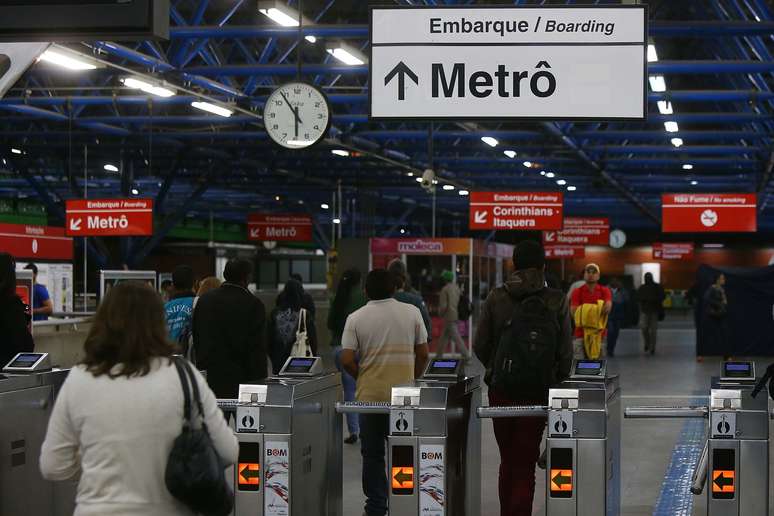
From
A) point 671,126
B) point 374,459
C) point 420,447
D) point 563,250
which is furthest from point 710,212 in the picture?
point 420,447

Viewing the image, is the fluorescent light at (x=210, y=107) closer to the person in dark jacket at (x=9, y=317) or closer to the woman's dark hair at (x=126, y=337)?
the person in dark jacket at (x=9, y=317)

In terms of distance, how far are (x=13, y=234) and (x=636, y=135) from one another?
12140 mm

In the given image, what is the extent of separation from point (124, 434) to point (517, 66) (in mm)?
4280

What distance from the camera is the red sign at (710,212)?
22344 millimetres

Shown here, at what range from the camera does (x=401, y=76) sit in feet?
23.8

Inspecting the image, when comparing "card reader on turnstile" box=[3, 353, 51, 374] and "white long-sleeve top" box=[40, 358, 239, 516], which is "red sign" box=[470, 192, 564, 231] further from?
"white long-sleeve top" box=[40, 358, 239, 516]

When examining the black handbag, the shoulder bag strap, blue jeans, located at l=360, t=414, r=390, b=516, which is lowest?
blue jeans, located at l=360, t=414, r=390, b=516

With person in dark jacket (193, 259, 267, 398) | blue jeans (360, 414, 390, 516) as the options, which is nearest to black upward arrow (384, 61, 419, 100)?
person in dark jacket (193, 259, 267, 398)

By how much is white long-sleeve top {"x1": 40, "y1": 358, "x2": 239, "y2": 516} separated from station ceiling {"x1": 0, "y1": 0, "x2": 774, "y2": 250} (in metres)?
6.71

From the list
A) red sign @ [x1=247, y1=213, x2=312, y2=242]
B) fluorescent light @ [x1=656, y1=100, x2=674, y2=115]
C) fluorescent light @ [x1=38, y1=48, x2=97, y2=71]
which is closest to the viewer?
fluorescent light @ [x1=38, y1=48, x2=97, y2=71]

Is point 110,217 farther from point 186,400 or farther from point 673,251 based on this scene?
point 673,251

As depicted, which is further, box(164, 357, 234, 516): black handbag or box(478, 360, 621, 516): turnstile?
box(478, 360, 621, 516): turnstile

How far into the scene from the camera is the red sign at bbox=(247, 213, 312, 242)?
34.7 meters

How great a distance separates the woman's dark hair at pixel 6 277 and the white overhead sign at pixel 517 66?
7.79ft
